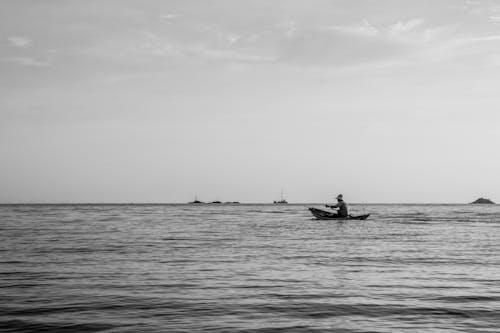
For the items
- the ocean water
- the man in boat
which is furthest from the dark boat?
the ocean water

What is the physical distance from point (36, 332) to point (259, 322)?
4.17m

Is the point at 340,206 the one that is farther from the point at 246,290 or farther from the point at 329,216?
the point at 246,290

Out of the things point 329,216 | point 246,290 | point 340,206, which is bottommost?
point 246,290

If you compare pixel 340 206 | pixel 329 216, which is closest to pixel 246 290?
pixel 340 206

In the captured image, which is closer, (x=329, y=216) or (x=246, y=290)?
(x=246, y=290)

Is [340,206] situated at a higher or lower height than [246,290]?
higher

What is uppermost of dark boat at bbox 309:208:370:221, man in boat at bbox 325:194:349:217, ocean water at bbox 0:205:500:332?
man in boat at bbox 325:194:349:217

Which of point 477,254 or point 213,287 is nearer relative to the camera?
point 213,287

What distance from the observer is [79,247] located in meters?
25.4

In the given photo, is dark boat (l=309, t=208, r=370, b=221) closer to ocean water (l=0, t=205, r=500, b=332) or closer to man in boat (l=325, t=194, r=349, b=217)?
man in boat (l=325, t=194, r=349, b=217)

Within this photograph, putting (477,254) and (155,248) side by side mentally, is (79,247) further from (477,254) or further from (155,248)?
(477,254)

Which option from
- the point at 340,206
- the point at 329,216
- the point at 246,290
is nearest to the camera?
the point at 246,290

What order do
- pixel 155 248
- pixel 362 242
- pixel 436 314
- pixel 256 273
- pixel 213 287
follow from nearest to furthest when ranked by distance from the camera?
pixel 436 314
pixel 213 287
pixel 256 273
pixel 155 248
pixel 362 242

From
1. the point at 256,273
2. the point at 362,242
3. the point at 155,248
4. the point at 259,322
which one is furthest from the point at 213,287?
the point at 362,242
